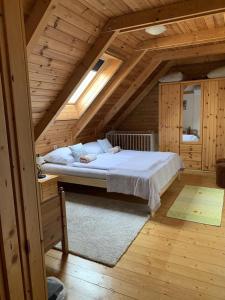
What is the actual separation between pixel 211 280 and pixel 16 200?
180 cm

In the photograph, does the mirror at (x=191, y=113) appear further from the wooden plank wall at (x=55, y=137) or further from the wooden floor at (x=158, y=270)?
the wooden floor at (x=158, y=270)

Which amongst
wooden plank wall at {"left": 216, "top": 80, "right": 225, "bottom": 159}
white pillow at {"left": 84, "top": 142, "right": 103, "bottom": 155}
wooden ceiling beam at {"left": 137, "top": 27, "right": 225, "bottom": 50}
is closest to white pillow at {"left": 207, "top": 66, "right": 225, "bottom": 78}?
wooden plank wall at {"left": 216, "top": 80, "right": 225, "bottom": 159}

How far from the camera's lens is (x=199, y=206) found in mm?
3486

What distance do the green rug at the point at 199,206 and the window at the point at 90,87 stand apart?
2364mm

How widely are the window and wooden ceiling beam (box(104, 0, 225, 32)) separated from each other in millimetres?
1117

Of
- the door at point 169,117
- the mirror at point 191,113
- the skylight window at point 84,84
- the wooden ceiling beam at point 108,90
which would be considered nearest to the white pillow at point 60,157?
the wooden ceiling beam at point 108,90

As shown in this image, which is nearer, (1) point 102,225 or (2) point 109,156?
(1) point 102,225

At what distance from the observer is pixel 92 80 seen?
442 cm

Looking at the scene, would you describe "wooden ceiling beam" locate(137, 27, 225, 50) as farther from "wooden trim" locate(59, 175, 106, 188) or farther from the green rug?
the green rug

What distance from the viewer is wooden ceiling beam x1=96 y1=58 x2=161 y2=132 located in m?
4.79

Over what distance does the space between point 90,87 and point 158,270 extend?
3.34m

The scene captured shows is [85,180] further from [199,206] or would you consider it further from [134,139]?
[134,139]

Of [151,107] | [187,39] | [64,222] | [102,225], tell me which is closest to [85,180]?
[102,225]

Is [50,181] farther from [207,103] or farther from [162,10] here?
[207,103]
